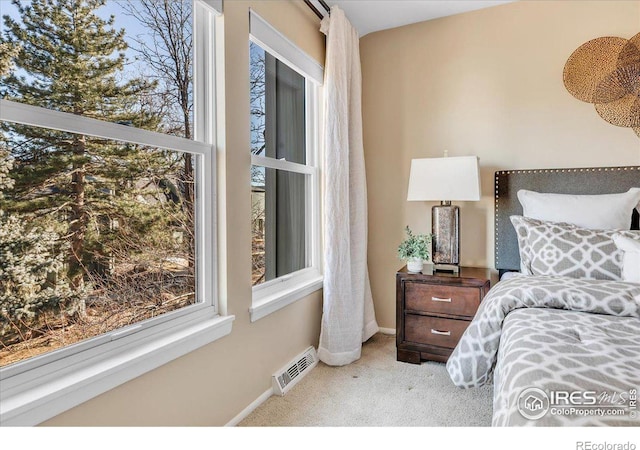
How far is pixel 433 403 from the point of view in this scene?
6.63 ft

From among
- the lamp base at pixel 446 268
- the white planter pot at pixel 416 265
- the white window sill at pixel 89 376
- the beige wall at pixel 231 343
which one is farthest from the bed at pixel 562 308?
the white window sill at pixel 89 376

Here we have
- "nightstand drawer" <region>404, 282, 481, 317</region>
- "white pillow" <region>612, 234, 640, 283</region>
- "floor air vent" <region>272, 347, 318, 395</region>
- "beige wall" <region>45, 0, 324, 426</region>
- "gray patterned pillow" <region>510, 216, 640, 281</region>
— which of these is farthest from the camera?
"nightstand drawer" <region>404, 282, 481, 317</region>

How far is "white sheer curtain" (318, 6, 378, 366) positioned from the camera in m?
2.51

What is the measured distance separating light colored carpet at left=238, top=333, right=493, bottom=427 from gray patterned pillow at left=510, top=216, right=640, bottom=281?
81 centimetres

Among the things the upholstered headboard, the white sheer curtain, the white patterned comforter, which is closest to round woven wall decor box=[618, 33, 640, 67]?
the upholstered headboard

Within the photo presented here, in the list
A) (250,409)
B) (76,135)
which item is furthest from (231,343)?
(76,135)

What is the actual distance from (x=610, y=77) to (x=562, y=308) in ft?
5.99

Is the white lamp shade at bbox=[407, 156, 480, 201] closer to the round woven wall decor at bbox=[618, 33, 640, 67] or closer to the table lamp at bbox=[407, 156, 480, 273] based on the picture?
the table lamp at bbox=[407, 156, 480, 273]

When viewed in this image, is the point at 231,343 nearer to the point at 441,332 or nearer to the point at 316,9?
the point at 441,332

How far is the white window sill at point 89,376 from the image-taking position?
1007mm

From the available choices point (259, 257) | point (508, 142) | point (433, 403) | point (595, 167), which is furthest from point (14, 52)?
point (595, 167)

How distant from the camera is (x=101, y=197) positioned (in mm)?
1314

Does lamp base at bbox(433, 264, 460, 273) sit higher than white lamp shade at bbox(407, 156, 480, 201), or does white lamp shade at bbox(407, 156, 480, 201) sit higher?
white lamp shade at bbox(407, 156, 480, 201)
